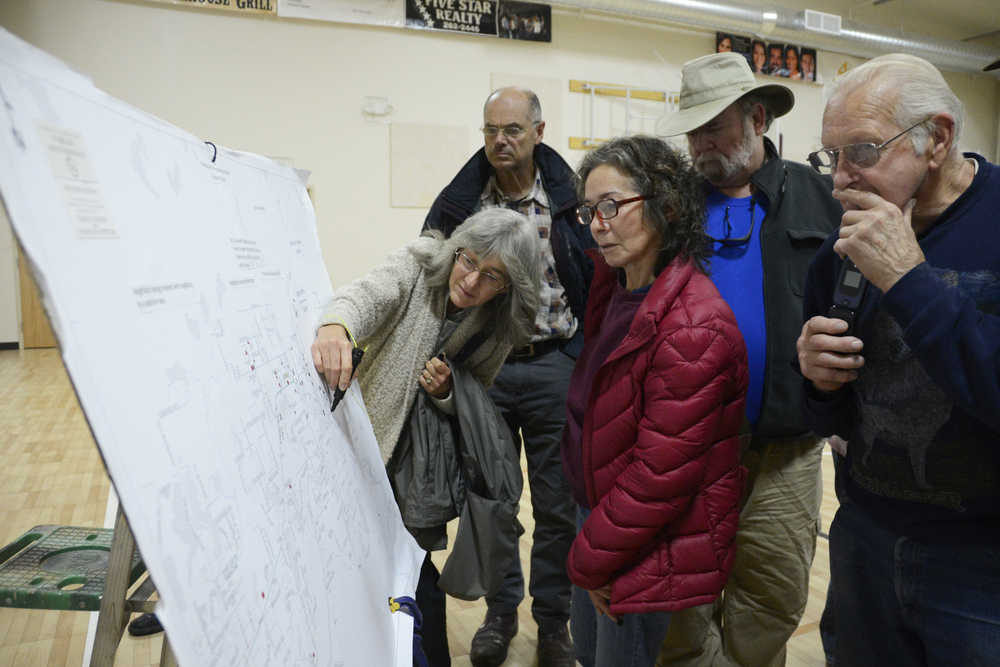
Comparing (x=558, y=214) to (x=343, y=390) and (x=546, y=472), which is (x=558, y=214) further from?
(x=343, y=390)

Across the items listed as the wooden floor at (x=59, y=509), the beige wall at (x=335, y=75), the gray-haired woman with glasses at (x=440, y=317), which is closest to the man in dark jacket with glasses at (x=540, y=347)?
the wooden floor at (x=59, y=509)

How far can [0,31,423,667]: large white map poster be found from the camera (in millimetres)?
497

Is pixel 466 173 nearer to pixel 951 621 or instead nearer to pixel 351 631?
pixel 351 631

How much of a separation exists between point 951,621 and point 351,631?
829mm

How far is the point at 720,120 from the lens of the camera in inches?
56.6

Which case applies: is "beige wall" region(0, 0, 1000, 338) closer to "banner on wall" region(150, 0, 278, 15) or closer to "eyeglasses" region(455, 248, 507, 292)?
"banner on wall" region(150, 0, 278, 15)

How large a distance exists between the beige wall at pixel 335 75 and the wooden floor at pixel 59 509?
1797 mm

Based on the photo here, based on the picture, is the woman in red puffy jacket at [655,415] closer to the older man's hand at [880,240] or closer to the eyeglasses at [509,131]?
the older man's hand at [880,240]

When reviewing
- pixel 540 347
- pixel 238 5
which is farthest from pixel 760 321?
pixel 238 5

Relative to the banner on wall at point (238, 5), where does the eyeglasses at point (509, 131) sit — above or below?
below

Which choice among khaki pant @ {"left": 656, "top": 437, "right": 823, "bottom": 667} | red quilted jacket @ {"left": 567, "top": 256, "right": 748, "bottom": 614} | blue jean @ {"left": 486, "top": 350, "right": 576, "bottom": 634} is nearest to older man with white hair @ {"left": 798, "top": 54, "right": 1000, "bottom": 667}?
red quilted jacket @ {"left": 567, "top": 256, "right": 748, "bottom": 614}

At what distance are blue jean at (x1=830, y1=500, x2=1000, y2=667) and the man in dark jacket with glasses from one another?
3.19 ft

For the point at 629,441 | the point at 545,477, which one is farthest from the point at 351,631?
the point at 545,477

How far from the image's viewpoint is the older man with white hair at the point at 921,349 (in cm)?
77
